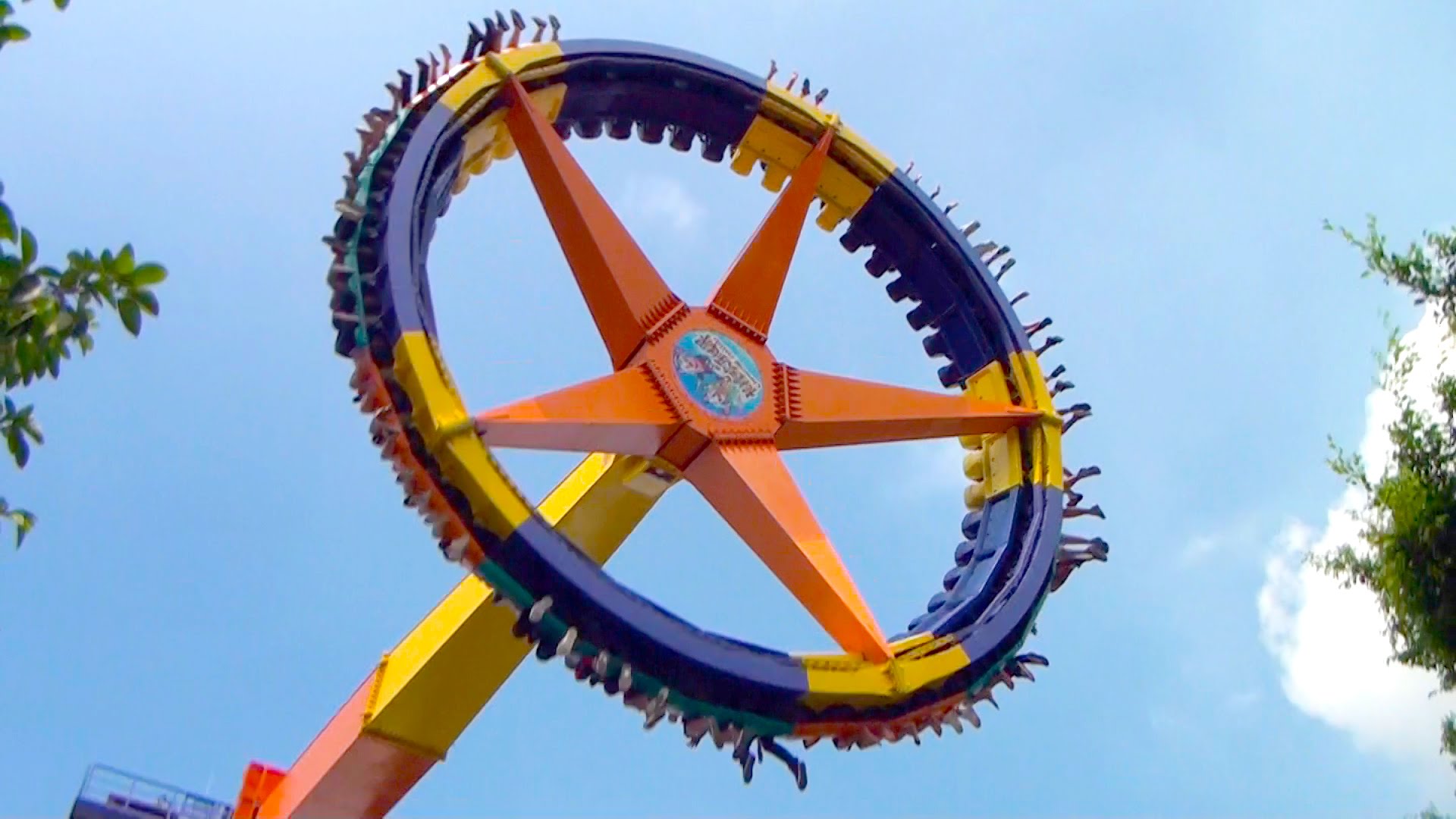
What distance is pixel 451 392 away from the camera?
11562 millimetres

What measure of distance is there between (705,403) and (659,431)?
2.42 feet

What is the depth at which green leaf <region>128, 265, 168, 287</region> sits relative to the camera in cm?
399

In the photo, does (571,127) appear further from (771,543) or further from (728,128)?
(771,543)

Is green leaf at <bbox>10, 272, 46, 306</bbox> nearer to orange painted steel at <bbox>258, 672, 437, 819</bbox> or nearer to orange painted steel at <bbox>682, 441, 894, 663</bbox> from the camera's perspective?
orange painted steel at <bbox>682, 441, 894, 663</bbox>

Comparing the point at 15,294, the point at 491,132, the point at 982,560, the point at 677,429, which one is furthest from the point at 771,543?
the point at 15,294

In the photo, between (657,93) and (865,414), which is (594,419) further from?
(657,93)

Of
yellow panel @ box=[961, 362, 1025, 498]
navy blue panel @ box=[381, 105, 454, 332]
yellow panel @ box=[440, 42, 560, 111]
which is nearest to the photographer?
navy blue panel @ box=[381, 105, 454, 332]

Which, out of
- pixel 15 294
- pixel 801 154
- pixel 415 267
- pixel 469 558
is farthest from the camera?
pixel 801 154

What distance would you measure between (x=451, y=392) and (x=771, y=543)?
358 cm

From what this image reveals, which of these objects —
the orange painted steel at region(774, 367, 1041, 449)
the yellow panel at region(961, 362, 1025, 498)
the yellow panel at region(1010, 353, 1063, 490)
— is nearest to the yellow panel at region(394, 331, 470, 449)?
the orange painted steel at region(774, 367, 1041, 449)

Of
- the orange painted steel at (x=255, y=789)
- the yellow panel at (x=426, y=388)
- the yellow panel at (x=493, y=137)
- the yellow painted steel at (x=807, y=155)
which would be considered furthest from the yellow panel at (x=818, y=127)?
the orange painted steel at (x=255, y=789)

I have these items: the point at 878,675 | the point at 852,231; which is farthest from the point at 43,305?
the point at 852,231

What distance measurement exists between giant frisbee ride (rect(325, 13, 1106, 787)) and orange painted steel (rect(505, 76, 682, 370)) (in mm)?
28

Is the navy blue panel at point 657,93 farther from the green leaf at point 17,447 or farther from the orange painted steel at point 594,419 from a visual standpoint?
the green leaf at point 17,447
